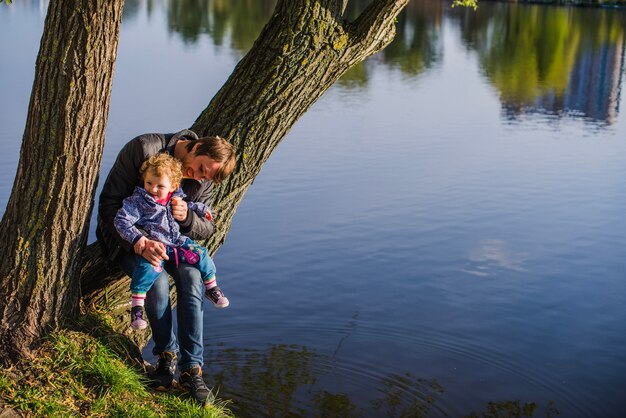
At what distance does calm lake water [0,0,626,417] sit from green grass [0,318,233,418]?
1667 mm

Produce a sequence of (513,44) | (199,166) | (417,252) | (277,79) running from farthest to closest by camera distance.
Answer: (513,44)
(417,252)
(277,79)
(199,166)

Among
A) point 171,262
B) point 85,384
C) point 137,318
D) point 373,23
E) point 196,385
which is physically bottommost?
point 196,385

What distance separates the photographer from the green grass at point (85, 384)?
5059 mm

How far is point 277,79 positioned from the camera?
5699 millimetres

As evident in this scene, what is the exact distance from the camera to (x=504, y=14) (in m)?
61.3

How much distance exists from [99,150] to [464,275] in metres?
6.27

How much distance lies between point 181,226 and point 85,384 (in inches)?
41.1

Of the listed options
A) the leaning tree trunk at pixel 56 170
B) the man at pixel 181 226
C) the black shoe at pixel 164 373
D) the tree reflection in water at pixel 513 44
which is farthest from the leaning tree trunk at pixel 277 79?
the tree reflection in water at pixel 513 44

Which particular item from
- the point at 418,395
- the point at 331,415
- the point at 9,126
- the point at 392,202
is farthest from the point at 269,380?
the point at 9,126

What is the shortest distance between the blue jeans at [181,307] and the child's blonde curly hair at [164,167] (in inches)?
19.7

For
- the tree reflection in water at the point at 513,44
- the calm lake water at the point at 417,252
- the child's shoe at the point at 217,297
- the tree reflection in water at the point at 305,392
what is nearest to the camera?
the child's shoe at the point at 217,297

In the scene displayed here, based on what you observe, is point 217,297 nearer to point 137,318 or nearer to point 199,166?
point 137,318

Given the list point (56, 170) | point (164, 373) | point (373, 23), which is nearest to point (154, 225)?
point (56, 170)

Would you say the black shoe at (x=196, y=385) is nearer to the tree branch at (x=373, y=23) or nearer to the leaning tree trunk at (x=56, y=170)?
the leaning tree trunk at (x=56, y=170)
